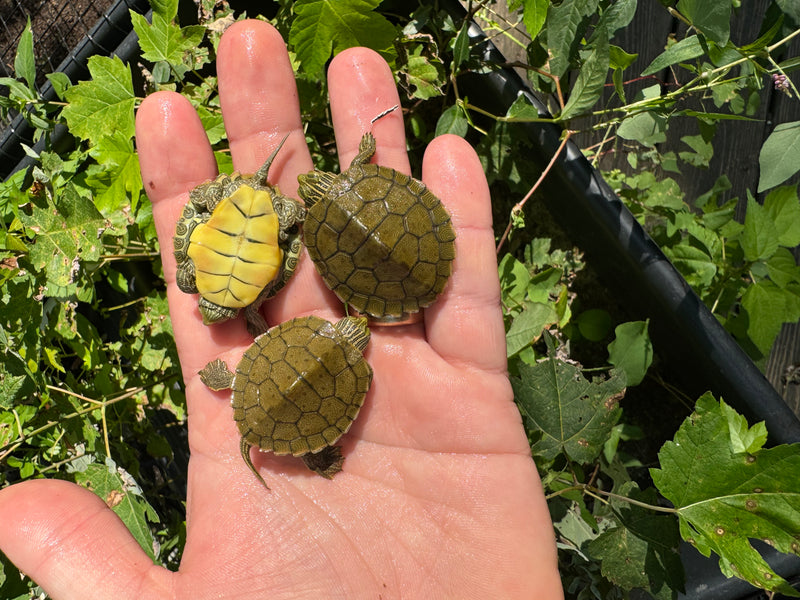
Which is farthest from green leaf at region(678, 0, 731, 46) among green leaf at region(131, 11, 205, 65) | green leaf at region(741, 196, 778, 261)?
green leaf at region(131, 11, 205, 65)

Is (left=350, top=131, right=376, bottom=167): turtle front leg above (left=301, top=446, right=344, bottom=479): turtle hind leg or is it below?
above

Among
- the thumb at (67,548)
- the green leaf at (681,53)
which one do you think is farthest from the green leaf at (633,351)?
the thumb at (67,548)

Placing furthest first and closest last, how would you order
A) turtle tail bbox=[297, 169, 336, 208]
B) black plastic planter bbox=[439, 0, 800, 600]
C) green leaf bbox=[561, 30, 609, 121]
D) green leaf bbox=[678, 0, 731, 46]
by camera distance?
1. turtle tail bbox=[297, 169, 336, 208]
2. black plastic planter bbox=[439, 0, 800, 600]
3. green leaf bbox=[561, 30, 609, 121]
4. green leaf bbox=[678, 0, 731, 46]

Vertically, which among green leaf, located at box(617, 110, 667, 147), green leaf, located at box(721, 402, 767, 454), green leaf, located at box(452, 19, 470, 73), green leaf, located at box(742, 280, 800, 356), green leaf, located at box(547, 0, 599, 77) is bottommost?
green leaf, located at box(742, 280, 800, 356)

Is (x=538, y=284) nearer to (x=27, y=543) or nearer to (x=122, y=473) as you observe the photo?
(x=122, y=473)

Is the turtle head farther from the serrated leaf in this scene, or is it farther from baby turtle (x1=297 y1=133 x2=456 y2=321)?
the serrated leaf

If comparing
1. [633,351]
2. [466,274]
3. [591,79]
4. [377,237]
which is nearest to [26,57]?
[377,237]

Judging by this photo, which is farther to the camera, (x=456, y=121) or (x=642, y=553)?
(x=456, y=121)

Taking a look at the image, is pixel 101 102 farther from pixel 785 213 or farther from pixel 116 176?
pixel 785 213
